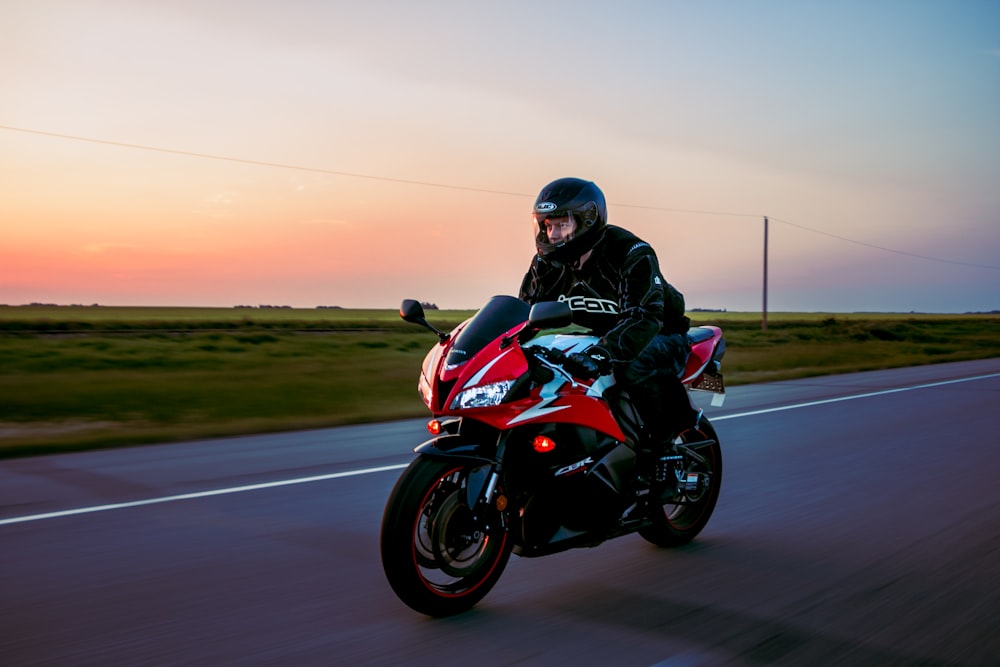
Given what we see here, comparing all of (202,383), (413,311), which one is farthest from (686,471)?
(202,383)

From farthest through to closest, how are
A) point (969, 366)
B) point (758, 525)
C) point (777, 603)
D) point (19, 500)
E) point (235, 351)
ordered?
point (235, 351) → point (969, 366) → point (19, 500) → point (758, 525) → point (777, 603)

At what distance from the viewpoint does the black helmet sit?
4.74m

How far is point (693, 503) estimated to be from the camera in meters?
5.75

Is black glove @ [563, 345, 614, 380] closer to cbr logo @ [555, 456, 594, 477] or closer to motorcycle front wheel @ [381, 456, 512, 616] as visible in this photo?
cbr logo @ [555, 456, 594, 477]

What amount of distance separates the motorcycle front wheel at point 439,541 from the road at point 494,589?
0.42 feet

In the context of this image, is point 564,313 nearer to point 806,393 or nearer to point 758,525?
point 758,525

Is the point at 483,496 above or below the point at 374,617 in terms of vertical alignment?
above

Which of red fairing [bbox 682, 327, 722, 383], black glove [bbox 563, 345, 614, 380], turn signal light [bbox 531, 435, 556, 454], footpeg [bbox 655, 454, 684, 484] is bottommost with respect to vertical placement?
footpeg [bbox 655, 454, 684, 484]

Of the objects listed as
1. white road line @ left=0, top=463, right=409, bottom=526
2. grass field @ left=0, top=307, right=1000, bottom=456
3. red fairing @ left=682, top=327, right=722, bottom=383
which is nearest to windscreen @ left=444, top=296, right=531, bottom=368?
red fairing @ left=682, top=327, right=722, bottom=383

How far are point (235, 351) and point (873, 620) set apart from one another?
2573 centimetres

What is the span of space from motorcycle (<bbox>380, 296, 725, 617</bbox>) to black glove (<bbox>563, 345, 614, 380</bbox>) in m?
0.03

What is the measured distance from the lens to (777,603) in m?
4.48

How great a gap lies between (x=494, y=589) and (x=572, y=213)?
6.23 ft

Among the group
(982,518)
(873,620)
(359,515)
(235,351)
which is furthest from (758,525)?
(235,351)
